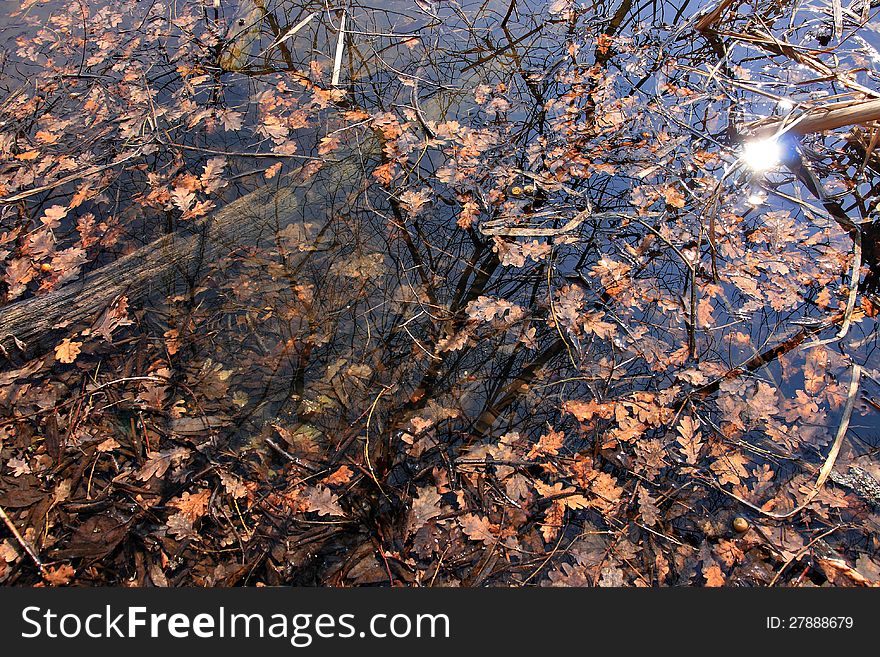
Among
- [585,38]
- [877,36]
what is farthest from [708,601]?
[877,36]

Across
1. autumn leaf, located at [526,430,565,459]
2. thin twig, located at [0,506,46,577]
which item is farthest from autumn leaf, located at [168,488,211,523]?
autumn leaf, located at [526,430,565,459]

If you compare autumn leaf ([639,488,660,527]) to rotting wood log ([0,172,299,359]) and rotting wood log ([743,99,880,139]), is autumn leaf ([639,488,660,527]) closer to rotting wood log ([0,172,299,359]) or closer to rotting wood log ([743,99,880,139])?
rotting wood log ([743,99,880,139])

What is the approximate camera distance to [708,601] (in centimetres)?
196

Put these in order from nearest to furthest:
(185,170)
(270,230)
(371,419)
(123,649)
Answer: (123,649) → (371,419) → (270,230) → (185,170)

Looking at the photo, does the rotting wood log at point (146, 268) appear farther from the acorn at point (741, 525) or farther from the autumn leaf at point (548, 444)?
the acorn at point (741, 525)

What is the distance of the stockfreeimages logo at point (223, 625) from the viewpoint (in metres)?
1.86

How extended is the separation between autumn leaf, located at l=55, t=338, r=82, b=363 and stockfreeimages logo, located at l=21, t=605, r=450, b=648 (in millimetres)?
1090

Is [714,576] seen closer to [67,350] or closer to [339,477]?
[339,477]

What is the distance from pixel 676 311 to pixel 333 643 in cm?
229

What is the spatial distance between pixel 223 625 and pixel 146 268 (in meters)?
1.89

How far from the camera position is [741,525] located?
209 centimetres

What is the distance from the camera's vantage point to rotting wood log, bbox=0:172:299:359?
248 cm

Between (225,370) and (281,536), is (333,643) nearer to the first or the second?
(281,536)

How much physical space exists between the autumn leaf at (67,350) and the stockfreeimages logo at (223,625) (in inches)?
42.9
